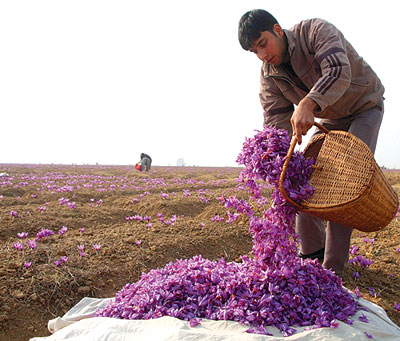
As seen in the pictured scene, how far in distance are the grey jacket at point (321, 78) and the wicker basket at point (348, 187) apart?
41 centimetres

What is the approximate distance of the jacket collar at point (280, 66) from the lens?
313 cm

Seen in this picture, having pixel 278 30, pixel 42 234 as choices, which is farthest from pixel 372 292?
pixel 42 234

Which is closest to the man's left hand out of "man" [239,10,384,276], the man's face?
"man" [239,10,384,276]

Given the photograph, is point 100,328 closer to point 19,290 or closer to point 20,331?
point 20,331

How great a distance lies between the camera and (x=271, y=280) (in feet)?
9.23

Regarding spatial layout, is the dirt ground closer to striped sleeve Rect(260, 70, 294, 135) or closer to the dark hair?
striped sleeve Rect(260, 70, 294, 135)

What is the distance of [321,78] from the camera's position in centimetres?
273

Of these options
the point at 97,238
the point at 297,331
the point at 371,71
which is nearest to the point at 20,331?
the point at 97,238

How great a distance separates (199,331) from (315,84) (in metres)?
2.22

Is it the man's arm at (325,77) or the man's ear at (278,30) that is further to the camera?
the man's ear at (278,30)

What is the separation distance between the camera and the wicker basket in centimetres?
231

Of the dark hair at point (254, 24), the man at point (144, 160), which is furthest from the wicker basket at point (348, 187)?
the man at point (144, 160)

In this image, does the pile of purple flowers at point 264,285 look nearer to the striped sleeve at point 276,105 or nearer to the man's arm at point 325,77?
the man's arm at point 325,77

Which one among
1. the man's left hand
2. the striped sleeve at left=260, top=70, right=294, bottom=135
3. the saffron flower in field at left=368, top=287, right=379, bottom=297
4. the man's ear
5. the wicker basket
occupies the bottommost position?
the saffron flower in field at left=368, top=287, right=379, bottom=297
